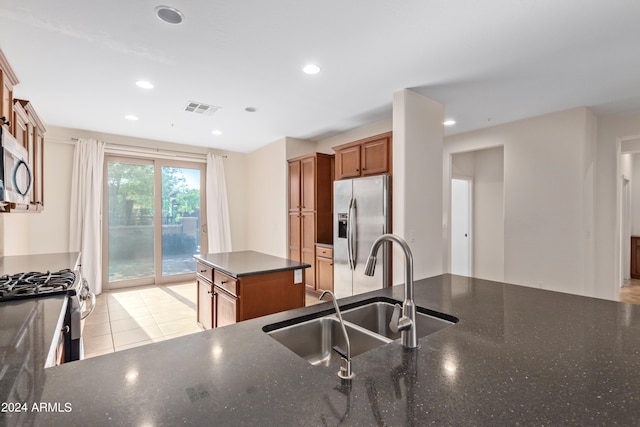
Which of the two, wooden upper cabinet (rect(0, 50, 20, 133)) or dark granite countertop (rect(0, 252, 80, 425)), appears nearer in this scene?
dark granite countertop (rect(0, 252, 80, 425))

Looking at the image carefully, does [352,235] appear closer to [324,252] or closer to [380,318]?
[324,252]

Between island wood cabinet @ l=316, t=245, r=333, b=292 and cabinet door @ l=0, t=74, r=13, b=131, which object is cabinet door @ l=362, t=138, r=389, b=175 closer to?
island wood cabinet @ l=316, t=245, r=333, b=292

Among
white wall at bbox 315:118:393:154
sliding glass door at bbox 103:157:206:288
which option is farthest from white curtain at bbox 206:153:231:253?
white wall at bbox 315:118:393:154

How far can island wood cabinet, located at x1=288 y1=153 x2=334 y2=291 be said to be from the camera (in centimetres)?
472

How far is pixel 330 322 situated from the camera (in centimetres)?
140

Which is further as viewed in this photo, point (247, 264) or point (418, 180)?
point (418, 180)

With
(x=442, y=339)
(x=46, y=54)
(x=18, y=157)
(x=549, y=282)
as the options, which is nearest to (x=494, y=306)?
(x=442, y=339)

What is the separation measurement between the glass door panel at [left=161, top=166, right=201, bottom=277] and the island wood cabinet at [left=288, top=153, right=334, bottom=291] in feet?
7.12

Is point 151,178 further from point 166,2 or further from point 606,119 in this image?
point 606,119

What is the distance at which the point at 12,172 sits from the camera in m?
1.86

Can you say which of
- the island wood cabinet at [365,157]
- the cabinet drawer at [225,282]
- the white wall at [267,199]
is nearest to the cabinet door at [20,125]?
the cabinet drawer at [225,282]

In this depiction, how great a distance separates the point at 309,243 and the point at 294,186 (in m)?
1.02

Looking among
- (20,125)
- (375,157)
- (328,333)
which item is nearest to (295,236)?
(375,157)

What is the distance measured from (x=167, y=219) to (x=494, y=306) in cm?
557
